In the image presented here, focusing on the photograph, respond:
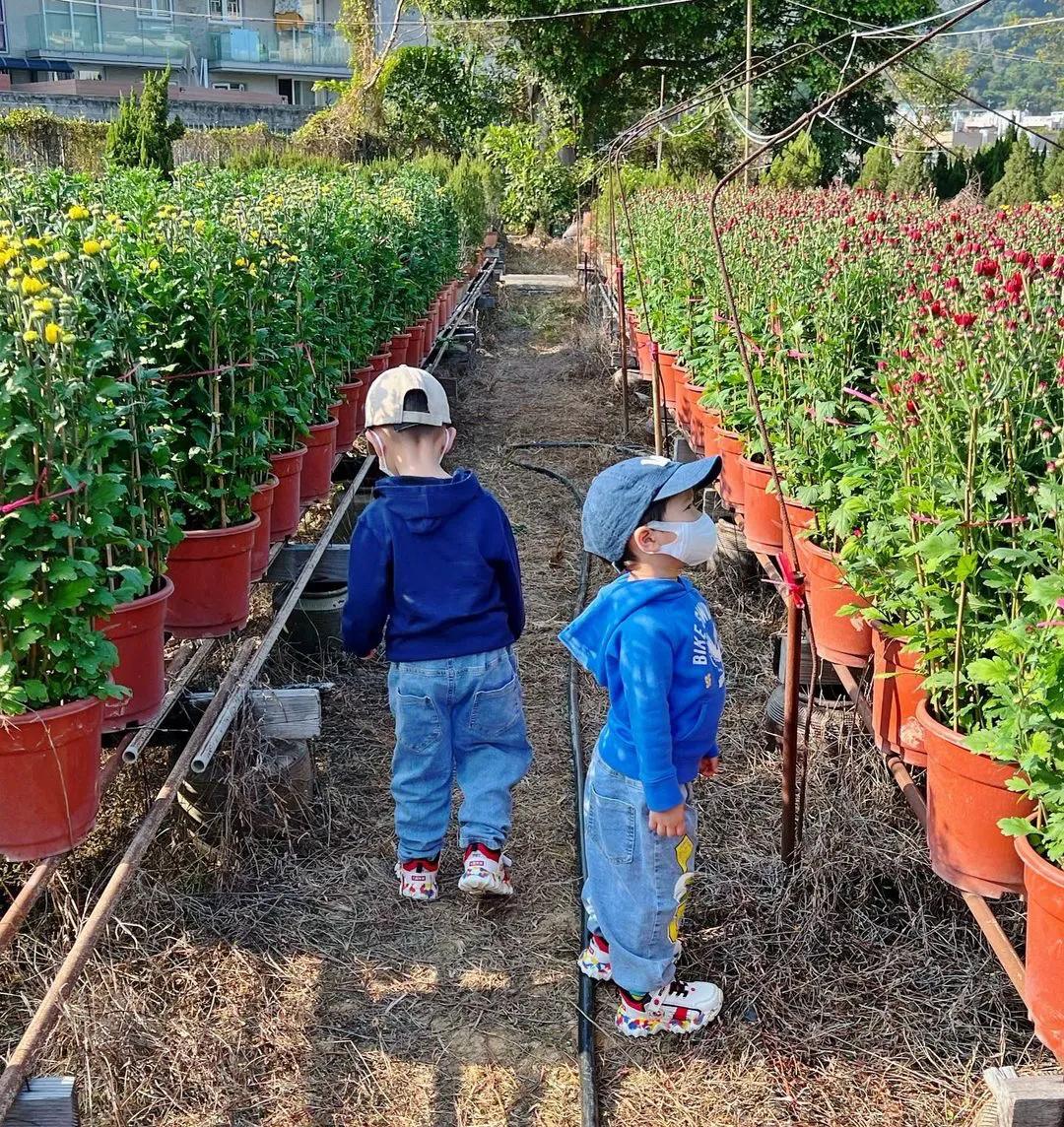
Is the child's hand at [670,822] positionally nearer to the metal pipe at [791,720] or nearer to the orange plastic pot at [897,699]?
the metal pipe at [791,720]

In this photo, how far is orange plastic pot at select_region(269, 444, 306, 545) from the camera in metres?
4.31

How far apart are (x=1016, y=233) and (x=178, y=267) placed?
412cm

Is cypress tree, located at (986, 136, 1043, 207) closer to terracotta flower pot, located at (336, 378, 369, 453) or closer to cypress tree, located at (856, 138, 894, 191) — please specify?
cypress tree, located at (856, 138, 894, 191)

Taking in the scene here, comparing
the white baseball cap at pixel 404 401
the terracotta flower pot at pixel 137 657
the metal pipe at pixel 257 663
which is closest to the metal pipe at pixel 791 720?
the white baseball cap at pixel 404 401

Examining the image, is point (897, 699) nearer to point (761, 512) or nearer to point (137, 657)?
point (761, 512)

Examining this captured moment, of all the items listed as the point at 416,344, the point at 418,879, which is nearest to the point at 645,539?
the point at 418,879

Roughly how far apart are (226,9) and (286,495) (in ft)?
152

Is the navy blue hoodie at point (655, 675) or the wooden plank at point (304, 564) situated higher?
the navy blue hoodie at point (655, 675)

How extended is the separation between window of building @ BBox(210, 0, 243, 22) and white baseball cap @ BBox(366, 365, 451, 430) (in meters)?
46.5

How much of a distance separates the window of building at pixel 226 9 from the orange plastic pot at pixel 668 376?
140 feet

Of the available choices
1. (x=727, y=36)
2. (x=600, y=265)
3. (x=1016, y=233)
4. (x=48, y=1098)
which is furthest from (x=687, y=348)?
(x=727, y=36)

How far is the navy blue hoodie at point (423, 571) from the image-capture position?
3094 millimetres

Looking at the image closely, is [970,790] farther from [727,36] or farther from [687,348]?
[727,36]

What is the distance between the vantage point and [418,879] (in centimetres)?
324
